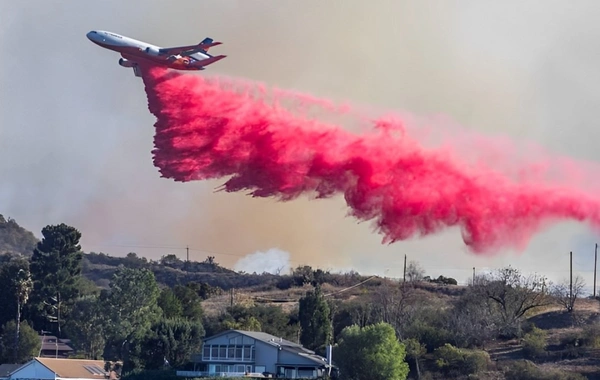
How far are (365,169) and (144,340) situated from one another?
34.9 metres

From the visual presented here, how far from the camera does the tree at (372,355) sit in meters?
88.6

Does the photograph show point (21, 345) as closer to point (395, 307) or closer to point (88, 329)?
point (88, 329)

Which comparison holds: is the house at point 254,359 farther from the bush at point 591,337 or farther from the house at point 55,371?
the bush at point 591,337

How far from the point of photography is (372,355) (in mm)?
89000

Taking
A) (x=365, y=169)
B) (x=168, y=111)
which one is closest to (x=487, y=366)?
(x=365, y=169)

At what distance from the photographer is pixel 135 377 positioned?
93.7 m

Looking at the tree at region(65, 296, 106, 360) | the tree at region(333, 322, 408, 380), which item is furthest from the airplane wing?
the tree at region(65, 296, 106, 360)

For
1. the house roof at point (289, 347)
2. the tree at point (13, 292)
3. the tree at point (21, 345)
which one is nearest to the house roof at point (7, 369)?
the tree at point (21, 345)

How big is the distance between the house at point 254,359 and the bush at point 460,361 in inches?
456

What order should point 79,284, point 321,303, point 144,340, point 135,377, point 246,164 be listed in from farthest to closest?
point 79,284 → point 321,303 → point 144,340 → point 135,377 → point 246,164

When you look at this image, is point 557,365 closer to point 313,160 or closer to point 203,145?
point 313,160

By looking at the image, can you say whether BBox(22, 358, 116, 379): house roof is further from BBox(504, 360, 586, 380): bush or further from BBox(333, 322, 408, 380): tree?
BBox(504, 360, 586, 380): bush

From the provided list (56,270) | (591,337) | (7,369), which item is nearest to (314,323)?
(591,337)

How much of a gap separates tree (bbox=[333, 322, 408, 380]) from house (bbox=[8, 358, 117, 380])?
2857 centimetres
